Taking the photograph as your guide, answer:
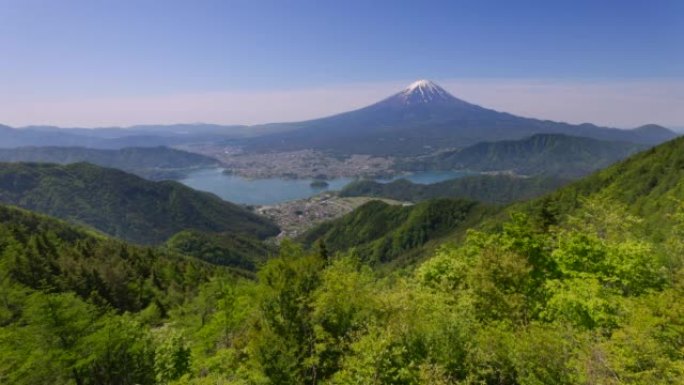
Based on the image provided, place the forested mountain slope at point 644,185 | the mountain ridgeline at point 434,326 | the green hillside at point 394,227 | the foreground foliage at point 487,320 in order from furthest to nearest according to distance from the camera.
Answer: the green hillside at point 394,227, the forested mountain slope at point 644,185, the mountain ridgeline at point 434,326, the foreground foliage at point 487,320

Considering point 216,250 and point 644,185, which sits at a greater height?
point 644,185

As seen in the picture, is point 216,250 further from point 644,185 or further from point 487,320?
point 487,320

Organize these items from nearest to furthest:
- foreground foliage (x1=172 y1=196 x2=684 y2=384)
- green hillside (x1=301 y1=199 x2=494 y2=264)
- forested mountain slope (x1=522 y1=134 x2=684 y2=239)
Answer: foreground foliage (x1=172 y1=196 x2=684 y2=384) < forested mountain slope (x1=522 y1=134 x2=684 y2=239) < green hillside (x1=301 y1=199 x2=494 y2=264)

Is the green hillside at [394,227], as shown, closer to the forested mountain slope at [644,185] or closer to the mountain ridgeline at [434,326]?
the forested mountain slope at [644,185]

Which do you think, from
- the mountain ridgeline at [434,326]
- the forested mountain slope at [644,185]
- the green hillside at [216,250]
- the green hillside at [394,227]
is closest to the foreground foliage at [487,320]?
the mountain ridgeline at [434,326]

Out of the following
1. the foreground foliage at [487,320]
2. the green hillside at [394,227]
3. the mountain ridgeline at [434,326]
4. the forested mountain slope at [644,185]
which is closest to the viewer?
the foreground foliage at [487,320]

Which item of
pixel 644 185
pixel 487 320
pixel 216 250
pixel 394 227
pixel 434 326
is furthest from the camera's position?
pixel 394 227

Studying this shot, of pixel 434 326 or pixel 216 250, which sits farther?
pixel 216 250

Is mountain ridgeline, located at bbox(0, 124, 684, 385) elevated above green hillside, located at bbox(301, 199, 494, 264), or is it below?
above

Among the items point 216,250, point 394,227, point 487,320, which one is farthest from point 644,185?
point 216,250

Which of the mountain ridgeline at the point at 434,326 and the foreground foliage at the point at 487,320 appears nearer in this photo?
the foreground foliage at the point at 487,320

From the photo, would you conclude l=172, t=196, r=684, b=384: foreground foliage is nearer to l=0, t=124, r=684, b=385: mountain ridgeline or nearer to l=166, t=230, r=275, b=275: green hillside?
l=0, t=124, r=684, b=385: mountain ridgeline

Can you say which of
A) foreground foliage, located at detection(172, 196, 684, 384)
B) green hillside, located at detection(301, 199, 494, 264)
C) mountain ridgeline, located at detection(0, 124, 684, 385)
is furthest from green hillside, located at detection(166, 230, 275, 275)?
foreground foliage, located at detection(172, 196, 684, 384)
